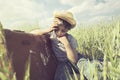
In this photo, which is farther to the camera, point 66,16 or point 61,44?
point 66,16

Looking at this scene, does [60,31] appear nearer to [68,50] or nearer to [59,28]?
[59,28]

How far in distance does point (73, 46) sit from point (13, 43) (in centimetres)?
82

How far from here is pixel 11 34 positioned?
245cm

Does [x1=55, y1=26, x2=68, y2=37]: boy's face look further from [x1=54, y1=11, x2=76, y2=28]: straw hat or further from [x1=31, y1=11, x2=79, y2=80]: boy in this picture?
[x1=54, y1=11, x2=76, y2=28]: straw hat

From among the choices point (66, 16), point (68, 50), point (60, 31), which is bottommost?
point (68, 50)

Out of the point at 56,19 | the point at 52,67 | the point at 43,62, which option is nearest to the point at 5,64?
the point at 43,62

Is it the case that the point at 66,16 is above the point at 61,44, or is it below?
above

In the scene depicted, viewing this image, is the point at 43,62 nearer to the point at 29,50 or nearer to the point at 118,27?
the point at 29,50

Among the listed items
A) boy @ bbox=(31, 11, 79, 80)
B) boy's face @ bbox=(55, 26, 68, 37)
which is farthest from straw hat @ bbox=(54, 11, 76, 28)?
boy's face @ bbox=(55, 26, 68, 37)

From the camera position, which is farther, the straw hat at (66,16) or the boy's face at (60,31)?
the straw hat at (66,16)

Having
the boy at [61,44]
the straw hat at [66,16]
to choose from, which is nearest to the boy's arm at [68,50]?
the boy at [61,44]

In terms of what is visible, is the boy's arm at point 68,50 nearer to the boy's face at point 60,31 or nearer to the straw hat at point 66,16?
the boy's face at point 60,31

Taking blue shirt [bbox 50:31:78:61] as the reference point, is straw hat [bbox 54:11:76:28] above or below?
above

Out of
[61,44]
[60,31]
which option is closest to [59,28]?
[60,31]
